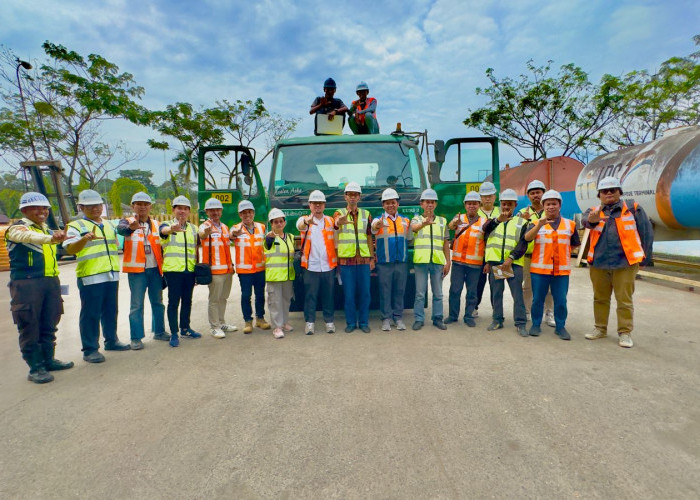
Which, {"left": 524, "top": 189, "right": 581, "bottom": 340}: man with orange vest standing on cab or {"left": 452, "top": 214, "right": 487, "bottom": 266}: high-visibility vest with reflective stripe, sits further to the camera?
{"left": 452, "top": 214, "right": 487, "bottom": 266}: high-visibility vest with reflective stripe

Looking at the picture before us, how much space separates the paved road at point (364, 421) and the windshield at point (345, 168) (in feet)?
6.80

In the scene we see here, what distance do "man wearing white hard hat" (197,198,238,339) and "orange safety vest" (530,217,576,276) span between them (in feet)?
12.4

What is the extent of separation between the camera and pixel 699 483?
7.03 ft

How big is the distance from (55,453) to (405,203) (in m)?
4.24

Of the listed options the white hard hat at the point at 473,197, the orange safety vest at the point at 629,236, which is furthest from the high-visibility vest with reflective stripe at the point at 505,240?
the orange safety vest at the point at 629,236

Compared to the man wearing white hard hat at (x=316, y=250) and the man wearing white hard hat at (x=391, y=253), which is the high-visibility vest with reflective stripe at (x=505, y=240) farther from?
the man wearing white hard hat at (x=316, y=250)

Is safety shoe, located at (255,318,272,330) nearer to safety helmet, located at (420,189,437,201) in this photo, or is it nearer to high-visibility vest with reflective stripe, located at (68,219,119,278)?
high-visibility vest with reflective stripe, located at (68,219,119,278)

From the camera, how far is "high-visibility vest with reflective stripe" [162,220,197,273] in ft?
15.1

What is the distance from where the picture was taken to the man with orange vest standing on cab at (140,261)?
14.8 ft

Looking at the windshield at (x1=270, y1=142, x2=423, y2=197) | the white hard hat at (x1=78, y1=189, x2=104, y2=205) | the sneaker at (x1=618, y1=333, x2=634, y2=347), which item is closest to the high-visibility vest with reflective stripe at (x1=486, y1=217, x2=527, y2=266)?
the windshield at (x1=270, y1=142, x2=423, y2=197)

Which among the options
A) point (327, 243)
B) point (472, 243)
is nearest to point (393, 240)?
point (327, 243)

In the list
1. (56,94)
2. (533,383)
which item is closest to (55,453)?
(533,383)

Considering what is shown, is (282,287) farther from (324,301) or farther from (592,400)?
(592,400)

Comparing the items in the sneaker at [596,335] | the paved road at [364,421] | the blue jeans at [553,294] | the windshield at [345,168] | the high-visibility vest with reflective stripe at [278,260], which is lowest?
the paved road at [364,421]
